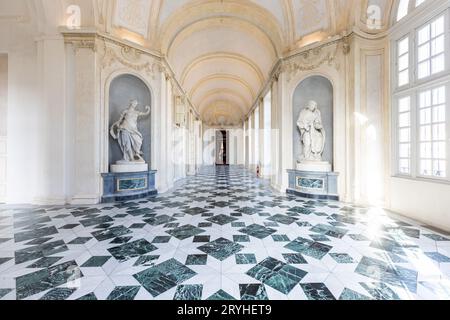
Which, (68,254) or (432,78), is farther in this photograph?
(432,78)

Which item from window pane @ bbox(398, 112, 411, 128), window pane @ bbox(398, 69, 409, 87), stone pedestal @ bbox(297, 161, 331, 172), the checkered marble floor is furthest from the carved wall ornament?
window pane @ bbox(398, 112, 411, 128)

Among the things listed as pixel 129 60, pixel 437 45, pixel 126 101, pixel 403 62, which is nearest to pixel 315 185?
pixel 403 62

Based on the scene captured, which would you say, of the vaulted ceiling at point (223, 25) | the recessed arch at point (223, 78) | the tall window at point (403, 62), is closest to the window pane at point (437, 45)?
the tall window at point (403, 62)

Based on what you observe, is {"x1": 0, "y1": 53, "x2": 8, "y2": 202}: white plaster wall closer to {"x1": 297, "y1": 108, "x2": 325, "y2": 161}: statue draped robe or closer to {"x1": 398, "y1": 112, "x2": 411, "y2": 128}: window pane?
{"x1": 297, "y1": 108, "x2": 325, "y2": 161}: statue draped robe

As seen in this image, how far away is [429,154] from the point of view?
4.40 m

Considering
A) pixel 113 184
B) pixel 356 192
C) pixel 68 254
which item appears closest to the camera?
pixel 68 254

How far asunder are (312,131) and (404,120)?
233 cm

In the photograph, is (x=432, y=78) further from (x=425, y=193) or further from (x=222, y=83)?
(x=222, y=83)

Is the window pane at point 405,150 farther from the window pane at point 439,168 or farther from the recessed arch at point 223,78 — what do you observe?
the recessed arch at point 223,78

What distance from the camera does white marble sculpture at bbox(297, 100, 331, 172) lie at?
6703 millimetres

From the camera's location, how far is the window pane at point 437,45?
412 cm

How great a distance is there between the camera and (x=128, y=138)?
6.56m

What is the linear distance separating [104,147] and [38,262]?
4317 mm

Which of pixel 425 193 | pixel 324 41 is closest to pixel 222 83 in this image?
pixel 324 41
